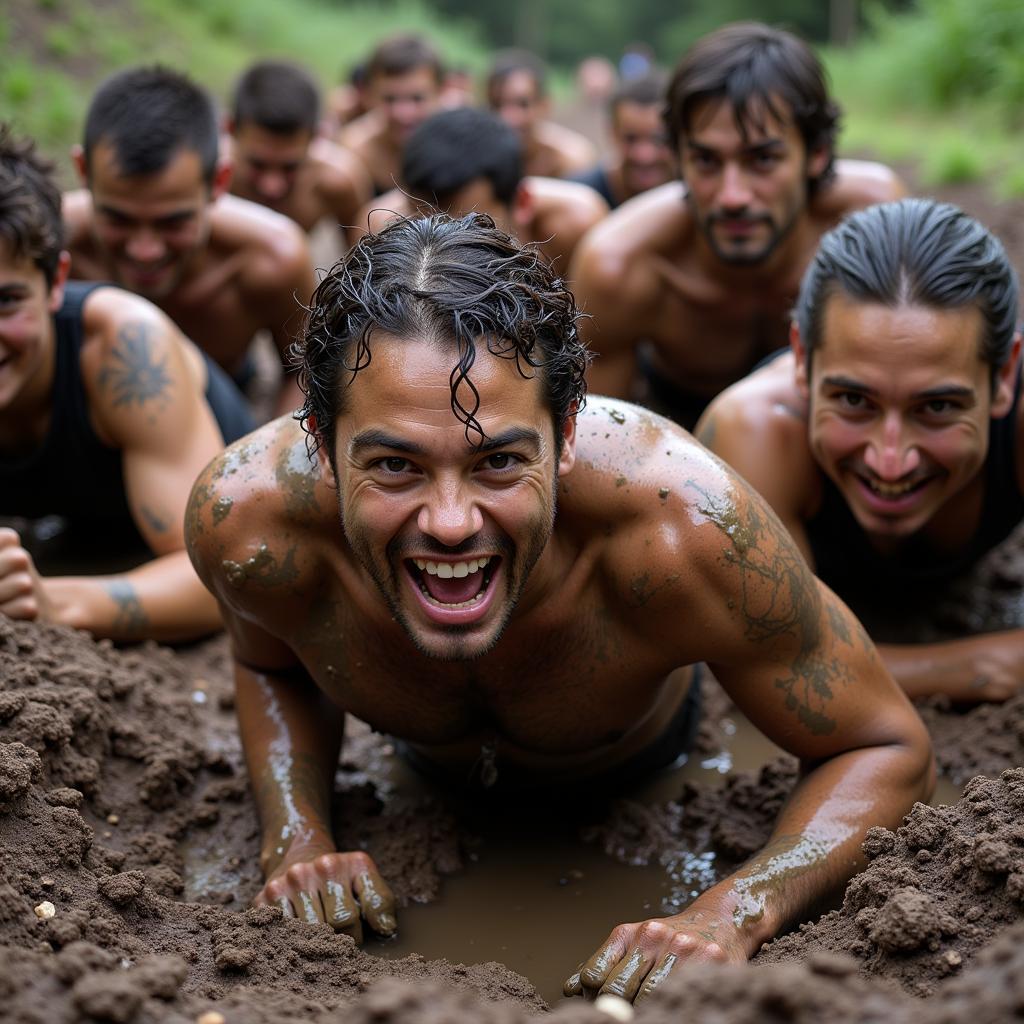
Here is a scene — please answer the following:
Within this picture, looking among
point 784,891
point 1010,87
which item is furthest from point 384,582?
point 1010,87

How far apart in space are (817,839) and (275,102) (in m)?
5.64

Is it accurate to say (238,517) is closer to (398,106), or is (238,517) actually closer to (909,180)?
(398,106)

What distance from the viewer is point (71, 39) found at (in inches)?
482

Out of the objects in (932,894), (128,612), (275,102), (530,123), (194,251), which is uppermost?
(530,123)

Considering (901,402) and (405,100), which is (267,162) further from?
(901,402)

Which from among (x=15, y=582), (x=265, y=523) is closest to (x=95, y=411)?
(x=15, y=582)

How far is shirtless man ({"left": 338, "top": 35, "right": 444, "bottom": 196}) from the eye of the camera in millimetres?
9500

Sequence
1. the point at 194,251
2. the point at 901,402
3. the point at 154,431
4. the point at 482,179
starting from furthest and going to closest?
1. the point at 482,179
2. the point at 194,251
3. the point at 154,431
4. the point at 901,402

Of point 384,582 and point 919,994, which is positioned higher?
point 384,582

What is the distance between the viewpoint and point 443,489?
238 cm

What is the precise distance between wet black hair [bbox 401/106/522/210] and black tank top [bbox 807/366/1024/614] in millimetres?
2930

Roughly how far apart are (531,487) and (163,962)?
0.99 meters

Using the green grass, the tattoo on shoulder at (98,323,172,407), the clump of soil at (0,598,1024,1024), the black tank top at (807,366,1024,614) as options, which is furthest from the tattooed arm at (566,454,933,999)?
the green grass

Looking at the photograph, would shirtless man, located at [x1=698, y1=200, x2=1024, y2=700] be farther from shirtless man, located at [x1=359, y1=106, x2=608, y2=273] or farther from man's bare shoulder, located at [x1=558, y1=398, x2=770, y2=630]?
shirtless man, located at [x1=359, y1=106, x2=608, y2=273]
